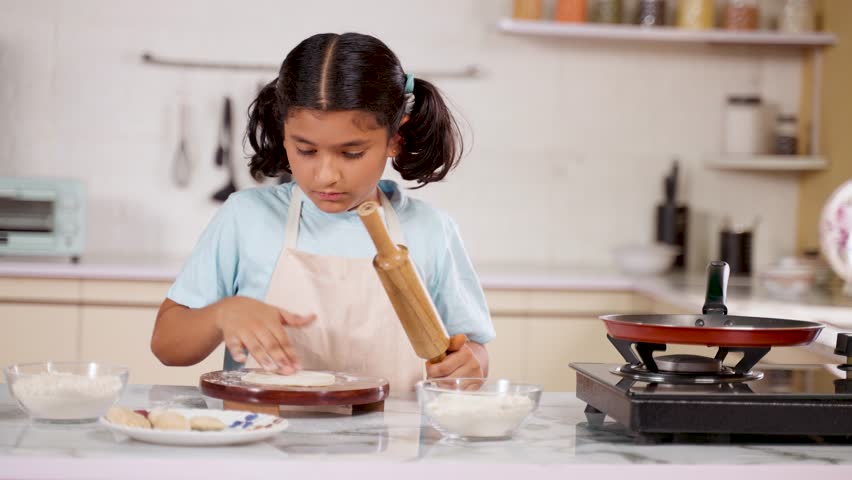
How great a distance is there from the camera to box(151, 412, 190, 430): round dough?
3.48 feet

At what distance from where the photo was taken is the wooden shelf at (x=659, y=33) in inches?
143

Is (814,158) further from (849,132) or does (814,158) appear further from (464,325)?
(464,325)

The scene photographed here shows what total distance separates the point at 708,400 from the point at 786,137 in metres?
2.82

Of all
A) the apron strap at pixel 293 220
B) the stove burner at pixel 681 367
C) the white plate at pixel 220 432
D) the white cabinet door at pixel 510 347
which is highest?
the apron strap at pixel 293 220

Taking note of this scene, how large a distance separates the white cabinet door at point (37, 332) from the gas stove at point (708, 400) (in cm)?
216

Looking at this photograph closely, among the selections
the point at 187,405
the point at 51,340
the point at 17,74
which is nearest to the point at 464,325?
the point at 187,405

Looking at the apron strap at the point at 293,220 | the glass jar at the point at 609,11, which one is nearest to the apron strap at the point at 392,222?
the apron strap at the point at 293,220

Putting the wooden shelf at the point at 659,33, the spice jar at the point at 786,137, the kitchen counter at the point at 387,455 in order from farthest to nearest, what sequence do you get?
the spice jar at the point at 786,137 < the wooden shelf at the point at 659,33 < the kitchen counter at the point at 387,455

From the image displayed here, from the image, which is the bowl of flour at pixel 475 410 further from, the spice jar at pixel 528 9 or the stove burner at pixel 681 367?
→ the spice jar at pixel 528 9

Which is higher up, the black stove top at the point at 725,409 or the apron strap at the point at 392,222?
the apron strap at the point at 392,222

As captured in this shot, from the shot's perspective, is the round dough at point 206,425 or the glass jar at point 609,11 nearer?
the round dough at point 206,425

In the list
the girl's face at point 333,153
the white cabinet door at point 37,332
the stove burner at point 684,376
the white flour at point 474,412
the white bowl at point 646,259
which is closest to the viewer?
the white flour at point 474,412

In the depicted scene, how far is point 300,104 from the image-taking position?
1.53 m

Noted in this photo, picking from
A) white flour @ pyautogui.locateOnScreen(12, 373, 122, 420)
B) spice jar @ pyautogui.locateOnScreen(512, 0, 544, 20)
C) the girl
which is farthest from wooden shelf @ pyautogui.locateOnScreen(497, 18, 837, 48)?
white flour @ pyautogui.locateOnScreen(12, 373, 122, 420)
